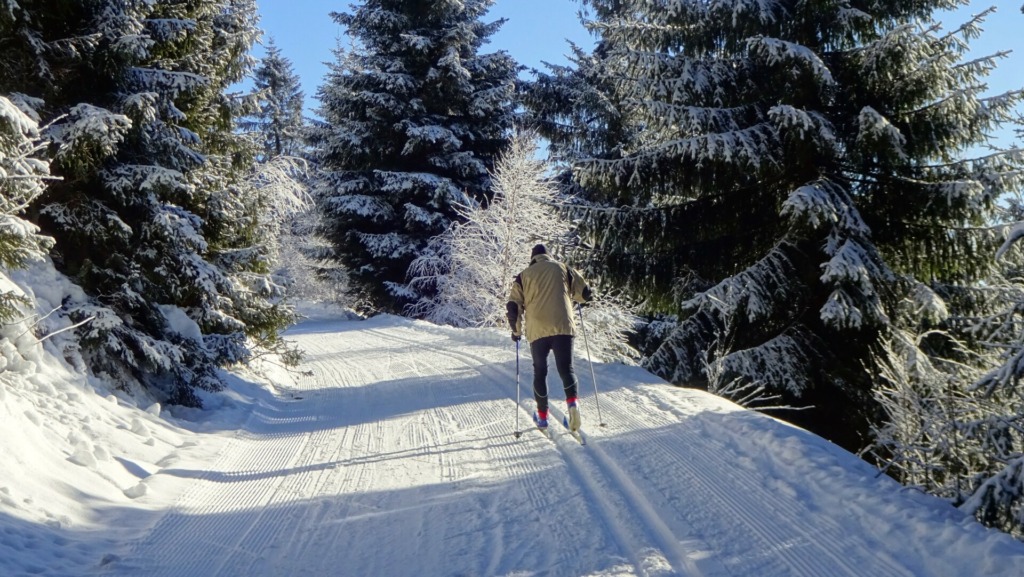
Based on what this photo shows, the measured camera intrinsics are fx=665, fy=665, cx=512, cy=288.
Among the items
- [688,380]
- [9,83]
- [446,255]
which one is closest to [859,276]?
[688,380]

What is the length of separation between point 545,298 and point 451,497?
2439mm

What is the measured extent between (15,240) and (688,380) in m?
8.46

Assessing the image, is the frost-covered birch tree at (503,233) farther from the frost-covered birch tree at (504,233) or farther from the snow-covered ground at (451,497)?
the snow-covered ground at (451,497)

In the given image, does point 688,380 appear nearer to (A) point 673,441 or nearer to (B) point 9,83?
(A) point 673,441

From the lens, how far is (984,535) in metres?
3.54

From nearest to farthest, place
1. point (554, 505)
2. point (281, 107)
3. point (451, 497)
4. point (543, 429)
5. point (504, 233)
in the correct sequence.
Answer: point (554, 505), point (451, 497), point (543, 429), point (504, 233), point (281, 107)

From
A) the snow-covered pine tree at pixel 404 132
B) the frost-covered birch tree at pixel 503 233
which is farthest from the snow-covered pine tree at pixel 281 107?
the frost-covered birch tree at pixel 503 233

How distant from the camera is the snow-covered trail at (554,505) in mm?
3672

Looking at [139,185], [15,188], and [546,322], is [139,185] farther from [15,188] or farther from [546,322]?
[546,322]

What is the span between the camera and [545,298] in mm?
6672

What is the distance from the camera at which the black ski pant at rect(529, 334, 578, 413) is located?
21.5 feet

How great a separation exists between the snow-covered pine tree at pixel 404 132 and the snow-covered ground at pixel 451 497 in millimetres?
17057

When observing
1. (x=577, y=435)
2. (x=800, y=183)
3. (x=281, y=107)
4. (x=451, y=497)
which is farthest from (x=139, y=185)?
(x=281, y=107)

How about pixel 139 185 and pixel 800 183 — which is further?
pixel 800 183
